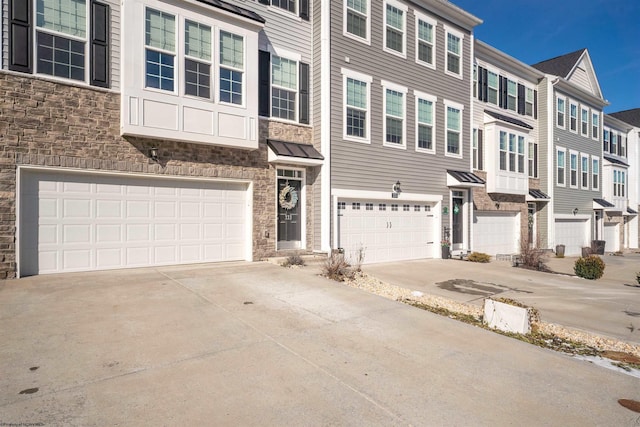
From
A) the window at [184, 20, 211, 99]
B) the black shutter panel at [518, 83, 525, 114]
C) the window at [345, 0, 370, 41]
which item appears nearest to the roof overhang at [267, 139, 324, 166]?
the window at [184, 20, 211, 99]

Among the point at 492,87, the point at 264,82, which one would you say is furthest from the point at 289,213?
the point at 492,87

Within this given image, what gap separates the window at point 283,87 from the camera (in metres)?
11.0

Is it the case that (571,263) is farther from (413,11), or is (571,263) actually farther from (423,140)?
(413,11)

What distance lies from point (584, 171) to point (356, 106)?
61.5ft

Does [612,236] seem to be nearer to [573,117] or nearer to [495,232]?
[573,117]

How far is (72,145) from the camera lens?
7.84 m

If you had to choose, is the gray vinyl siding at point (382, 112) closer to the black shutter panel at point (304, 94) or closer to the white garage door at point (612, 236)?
the black shutter panel at point (304, 94)

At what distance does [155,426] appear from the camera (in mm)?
2957

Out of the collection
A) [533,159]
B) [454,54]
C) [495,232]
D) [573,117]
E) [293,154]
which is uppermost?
[454,54]

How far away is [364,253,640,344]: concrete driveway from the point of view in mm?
6773

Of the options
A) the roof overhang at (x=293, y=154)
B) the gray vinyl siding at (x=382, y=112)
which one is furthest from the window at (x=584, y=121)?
the roof overhang at (x=293, y=154)

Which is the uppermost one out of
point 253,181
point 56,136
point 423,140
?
point 423,140

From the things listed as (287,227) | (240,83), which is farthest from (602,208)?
(240,83)

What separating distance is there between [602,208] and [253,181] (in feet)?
78.6
